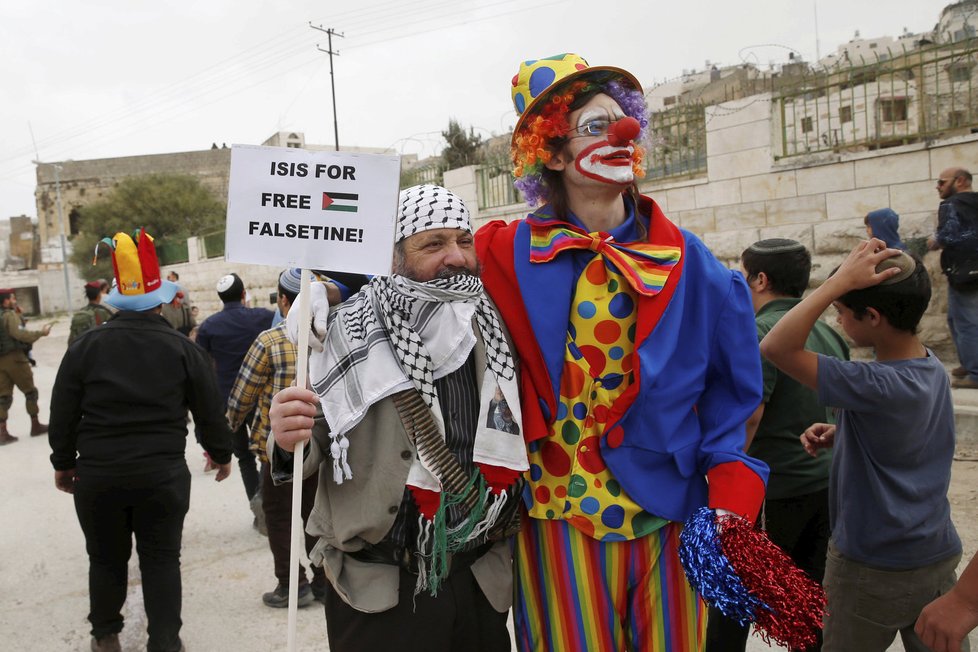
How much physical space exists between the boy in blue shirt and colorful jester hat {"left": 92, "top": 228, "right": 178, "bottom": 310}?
2.72m

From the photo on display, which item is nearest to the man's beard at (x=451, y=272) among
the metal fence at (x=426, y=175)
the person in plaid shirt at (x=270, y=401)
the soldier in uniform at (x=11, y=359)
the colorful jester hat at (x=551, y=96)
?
the colorful jester hat at (x=551, y=96)

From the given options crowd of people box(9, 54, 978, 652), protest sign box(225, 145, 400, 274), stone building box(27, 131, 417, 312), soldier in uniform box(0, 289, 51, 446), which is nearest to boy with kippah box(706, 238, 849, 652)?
crowd of people box(9, 54, 978, 652)

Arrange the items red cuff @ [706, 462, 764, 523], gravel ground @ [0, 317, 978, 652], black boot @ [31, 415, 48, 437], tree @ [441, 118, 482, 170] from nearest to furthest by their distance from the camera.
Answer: red cuff @ [706, 462, 764, 523] < gravel ground @ [0, 317, 978, 652] < black boot @ [31, 415, 48, 437] < tree @ [441, 118, 482, 170]

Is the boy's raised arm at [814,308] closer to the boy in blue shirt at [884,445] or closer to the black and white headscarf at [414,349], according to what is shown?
the boy in blue shirt at [884,445]

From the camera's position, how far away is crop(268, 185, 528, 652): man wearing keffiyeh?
1.92 metres

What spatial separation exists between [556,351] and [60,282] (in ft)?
152

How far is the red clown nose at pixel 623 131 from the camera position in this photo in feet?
6.74

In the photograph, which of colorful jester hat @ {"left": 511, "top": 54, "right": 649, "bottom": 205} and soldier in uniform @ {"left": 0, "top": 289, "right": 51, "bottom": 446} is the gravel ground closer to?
soldier in uniform @ {"left": 0, "top": 289, "right": 51, "bottom": 446}

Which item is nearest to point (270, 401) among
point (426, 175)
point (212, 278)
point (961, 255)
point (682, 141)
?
point (961, 255)

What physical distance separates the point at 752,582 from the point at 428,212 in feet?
4.04

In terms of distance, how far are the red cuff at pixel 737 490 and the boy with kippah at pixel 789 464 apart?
0.89 meters

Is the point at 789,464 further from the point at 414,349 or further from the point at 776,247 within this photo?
the point at 414,349

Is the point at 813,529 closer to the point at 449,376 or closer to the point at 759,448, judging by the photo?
the point at 759,448

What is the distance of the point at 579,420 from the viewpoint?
2041 mm
